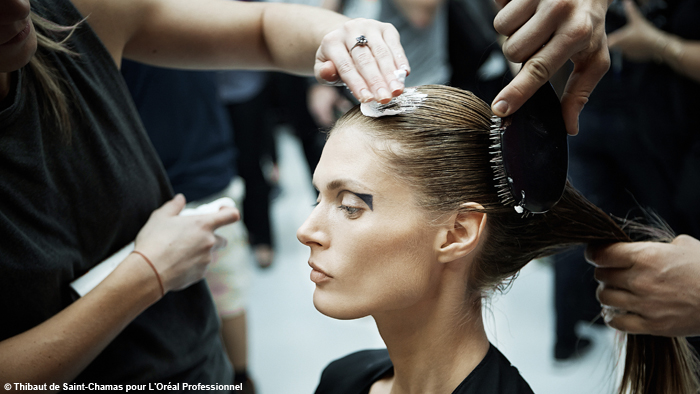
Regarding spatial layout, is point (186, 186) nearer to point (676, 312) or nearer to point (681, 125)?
point (676, 312)

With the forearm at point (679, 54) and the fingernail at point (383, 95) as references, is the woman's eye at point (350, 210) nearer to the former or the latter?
the fingernail at point (383, 95)

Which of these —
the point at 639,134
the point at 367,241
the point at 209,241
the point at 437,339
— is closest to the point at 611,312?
the point at 437,339

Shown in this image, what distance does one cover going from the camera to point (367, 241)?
838 millimetres

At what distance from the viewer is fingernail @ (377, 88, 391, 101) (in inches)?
30.6

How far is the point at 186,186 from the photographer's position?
5.47 feet

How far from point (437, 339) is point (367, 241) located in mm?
232

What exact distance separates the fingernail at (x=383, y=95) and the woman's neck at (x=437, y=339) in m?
0.35

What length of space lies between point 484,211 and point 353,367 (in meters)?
0.49

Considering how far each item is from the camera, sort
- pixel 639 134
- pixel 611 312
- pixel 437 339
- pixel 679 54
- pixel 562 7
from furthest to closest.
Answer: pixel 639 134 → pixel 679 54 → pixel 611 312 → pixel 437 339 → pixel 562 7

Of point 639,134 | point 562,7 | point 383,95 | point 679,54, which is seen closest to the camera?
point 562,7

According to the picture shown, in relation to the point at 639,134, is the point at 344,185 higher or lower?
higher

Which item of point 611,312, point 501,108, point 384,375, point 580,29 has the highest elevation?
point 580,29

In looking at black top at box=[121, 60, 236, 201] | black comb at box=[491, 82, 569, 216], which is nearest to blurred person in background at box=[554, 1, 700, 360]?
black comb at box=[491, 82, 569, 216]

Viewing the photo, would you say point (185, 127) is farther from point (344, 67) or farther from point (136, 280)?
point (344, 67)
